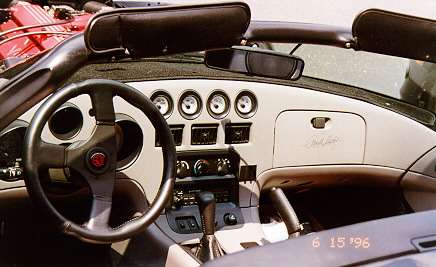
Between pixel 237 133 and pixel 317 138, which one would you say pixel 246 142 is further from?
pixel 317 138

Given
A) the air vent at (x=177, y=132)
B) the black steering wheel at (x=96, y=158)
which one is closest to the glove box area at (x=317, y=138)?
the air vent at (x=177, y=132)

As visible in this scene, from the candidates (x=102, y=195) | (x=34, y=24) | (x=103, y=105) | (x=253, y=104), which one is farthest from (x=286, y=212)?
(x=34, y=24)

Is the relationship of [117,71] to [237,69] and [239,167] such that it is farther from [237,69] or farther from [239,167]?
[237,69]

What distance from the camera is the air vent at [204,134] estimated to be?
138 inches

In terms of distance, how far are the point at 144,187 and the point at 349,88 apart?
4.10ft

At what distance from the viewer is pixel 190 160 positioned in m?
3.55

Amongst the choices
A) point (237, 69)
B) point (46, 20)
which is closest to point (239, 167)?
point (237, 69)

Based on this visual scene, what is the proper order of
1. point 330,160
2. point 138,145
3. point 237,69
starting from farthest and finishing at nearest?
point 330,160, point 138,145, point 237,69

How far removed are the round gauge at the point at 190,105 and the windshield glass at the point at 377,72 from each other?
67 cm

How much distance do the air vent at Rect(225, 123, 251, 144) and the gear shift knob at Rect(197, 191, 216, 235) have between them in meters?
0.33

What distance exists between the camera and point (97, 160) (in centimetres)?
263

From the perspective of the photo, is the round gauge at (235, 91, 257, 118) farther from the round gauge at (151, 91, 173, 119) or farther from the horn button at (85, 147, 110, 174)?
the horn button at (85, 147, 110, 174)

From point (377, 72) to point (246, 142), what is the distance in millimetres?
1683

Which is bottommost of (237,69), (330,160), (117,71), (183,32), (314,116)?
(330,160)
